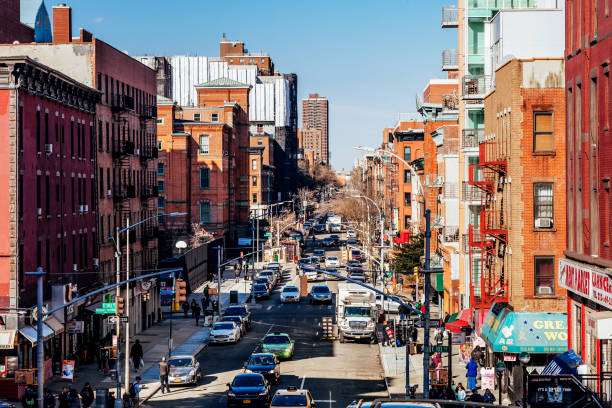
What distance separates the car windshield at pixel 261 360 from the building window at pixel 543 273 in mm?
12811

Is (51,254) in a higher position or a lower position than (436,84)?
lower

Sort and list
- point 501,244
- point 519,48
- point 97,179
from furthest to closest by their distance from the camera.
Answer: point 97,179
point 519,48
point 501,244

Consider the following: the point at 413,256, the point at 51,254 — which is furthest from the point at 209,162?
the point at 51,254

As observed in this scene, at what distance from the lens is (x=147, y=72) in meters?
76.4

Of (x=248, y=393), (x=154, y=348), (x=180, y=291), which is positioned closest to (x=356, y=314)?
(x=154, y=348)

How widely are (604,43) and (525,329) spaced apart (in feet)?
49.8

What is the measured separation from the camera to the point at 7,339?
43812 millimetres

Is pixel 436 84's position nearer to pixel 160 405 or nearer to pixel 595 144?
pixel 160 405

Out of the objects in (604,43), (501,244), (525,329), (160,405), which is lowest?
(160,405)

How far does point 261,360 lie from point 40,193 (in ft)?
44.4

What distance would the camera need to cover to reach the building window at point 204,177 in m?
125

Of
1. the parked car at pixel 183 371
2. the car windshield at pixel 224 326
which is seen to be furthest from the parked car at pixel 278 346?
the car windshield at pixel 224 326

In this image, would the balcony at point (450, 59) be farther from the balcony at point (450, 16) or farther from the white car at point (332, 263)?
the white car at point (332, 263)

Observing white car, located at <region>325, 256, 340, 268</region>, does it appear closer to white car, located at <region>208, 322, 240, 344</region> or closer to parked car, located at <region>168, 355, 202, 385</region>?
white car, located at <region>208, 322, 240, 344</region>
